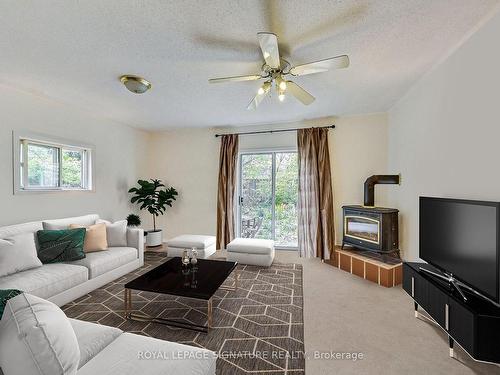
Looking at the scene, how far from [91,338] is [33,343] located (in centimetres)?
53

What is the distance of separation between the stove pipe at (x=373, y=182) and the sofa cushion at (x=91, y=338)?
3610 millimetres

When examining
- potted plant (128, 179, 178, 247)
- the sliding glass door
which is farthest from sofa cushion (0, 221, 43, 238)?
the sliding glass door

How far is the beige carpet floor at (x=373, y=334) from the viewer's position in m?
1.74

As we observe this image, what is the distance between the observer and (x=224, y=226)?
4719 millimetres

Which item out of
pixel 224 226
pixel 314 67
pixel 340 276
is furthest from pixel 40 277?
pixel 340 276

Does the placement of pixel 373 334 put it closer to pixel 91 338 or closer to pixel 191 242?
pixel 91 338

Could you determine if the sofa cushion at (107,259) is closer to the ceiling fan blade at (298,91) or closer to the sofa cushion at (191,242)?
the sofa cushion at (191,242)

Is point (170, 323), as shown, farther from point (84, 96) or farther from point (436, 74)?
point (436, 74)

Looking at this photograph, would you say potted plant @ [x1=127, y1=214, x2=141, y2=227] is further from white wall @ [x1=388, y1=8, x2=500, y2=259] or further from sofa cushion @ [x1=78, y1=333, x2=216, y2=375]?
white wall @ [x1=388, y1=8, x2=500, y2=259]

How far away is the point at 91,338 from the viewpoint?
139 cm

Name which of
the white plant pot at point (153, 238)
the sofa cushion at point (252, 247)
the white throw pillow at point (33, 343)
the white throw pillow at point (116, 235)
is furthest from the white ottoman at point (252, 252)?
the white throw pillow at point (33, 343)

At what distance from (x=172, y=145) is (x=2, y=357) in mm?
4618

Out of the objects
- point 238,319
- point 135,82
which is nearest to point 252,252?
point 238,319

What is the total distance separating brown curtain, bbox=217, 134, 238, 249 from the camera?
15.5ft
